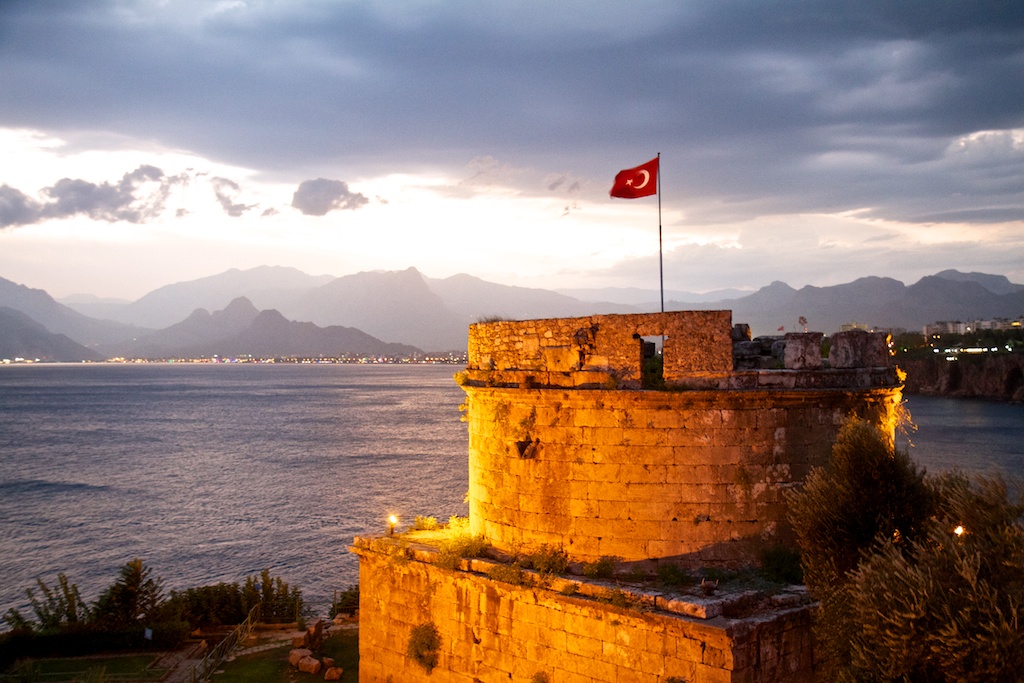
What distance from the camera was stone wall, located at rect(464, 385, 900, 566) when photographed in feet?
33.4

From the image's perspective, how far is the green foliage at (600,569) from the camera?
34.4ft

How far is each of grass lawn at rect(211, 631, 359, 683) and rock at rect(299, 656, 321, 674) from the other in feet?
0.43

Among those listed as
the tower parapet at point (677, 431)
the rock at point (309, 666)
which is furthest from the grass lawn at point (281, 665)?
Answer: the tower parapet at point (677, 431)

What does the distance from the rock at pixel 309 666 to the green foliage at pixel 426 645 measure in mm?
6875

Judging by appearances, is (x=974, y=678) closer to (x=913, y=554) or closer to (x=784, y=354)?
(x=913, y=554)

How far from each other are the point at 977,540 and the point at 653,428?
395 centimetres

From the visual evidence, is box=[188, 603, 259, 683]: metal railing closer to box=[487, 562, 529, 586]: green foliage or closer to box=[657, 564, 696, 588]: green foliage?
box=[487, 562, 529, 586]: green foliage

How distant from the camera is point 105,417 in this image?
111m

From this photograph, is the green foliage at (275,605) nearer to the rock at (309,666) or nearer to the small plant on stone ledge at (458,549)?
the rock at (309,666)

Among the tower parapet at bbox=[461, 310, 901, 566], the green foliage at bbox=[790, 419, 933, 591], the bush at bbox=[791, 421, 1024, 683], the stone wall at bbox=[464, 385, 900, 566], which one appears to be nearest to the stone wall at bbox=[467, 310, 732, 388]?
the tower parapet at bbox=[461, 310, 901, 566]

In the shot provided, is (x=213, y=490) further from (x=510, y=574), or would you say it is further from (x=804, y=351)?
(x=804, y=351)

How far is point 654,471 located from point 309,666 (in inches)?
481

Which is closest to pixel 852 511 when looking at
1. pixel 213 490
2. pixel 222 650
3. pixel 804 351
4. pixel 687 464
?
pixel 687 464

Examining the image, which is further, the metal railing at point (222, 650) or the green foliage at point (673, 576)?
the metal railing at point (222, 650)
